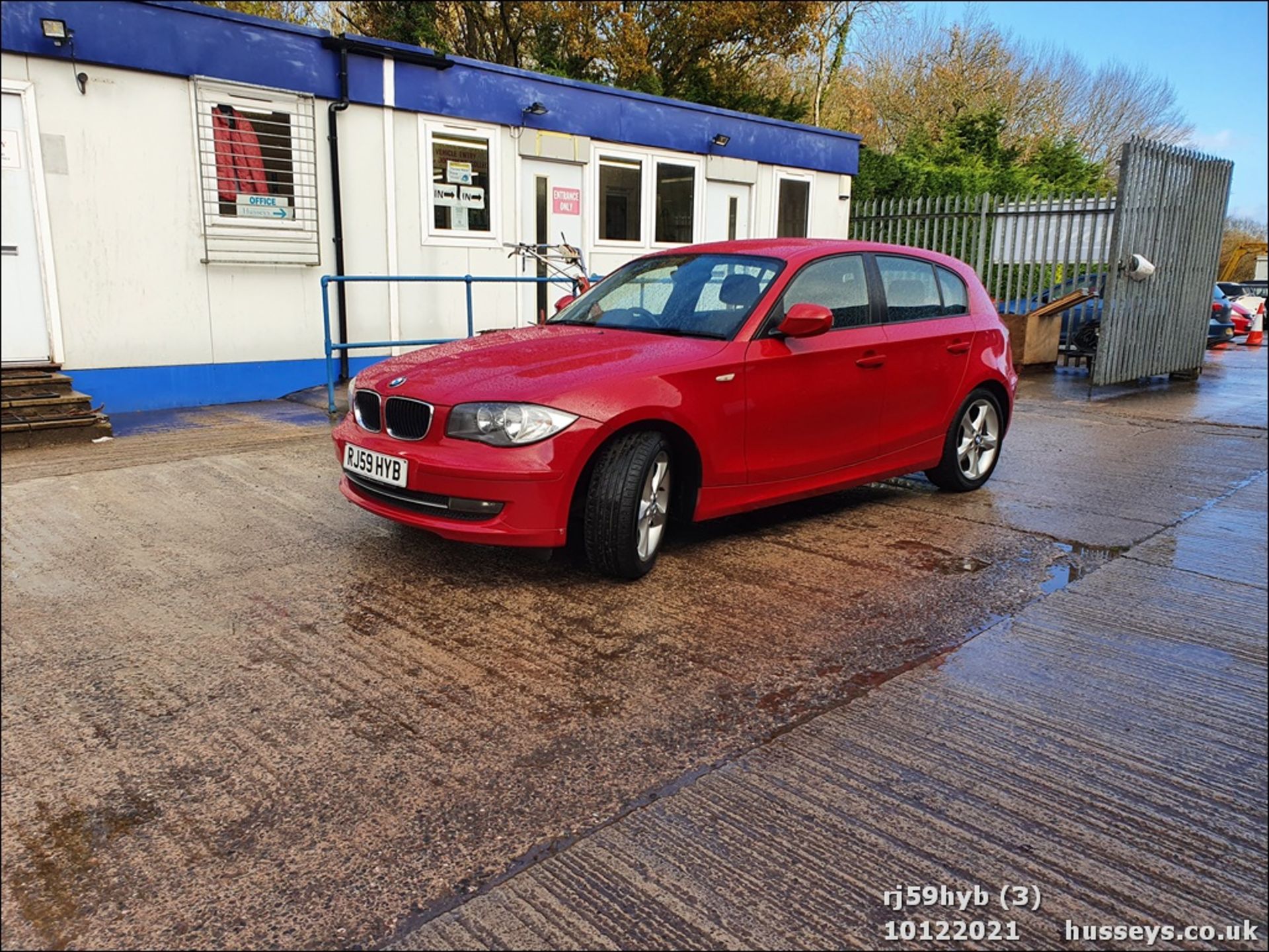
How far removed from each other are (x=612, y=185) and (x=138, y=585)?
9392mm

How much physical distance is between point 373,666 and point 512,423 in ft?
3.85

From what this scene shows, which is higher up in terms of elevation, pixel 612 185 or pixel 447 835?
pixel 612 185

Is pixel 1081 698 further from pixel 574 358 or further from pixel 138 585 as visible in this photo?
pixel 138 585

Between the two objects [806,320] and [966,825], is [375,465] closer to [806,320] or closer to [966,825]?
[806,320]

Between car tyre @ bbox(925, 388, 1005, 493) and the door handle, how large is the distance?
2.95 feet

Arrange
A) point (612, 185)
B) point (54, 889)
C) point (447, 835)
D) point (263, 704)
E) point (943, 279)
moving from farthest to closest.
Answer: point (612, 185) < point (943, 279) < point (263, 704) < point (447, 835) < point (54, 889)

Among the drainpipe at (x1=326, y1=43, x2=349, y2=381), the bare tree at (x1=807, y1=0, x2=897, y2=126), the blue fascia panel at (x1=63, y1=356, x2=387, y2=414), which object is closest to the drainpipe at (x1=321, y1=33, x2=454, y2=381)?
the drainpipe at (x1=326, y1=43, x2=349, y2=381)

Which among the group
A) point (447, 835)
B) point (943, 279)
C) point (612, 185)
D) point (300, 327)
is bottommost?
point (447, 835)

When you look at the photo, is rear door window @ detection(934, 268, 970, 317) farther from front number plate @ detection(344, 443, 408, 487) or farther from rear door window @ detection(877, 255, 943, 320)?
front number plate @ detection(344, 443, 408, 487)

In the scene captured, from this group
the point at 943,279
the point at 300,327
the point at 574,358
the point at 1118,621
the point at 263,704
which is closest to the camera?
the point at 263,704

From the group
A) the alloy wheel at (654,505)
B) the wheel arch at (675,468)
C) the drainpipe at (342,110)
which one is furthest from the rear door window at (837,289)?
the drainpipe at (342,110)

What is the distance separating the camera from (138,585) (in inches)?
168

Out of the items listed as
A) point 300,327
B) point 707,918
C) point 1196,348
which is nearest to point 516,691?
point 707,918

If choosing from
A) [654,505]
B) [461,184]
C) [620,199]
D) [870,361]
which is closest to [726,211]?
[620,199]
